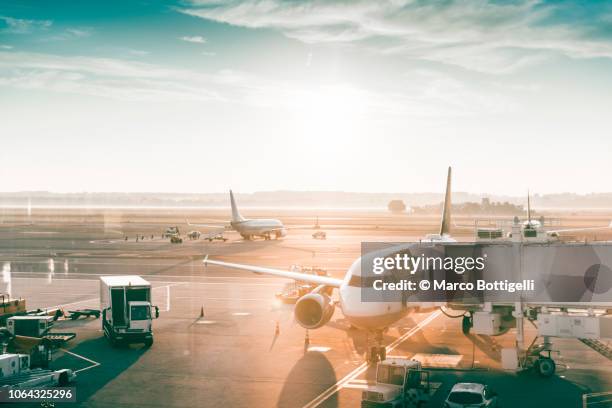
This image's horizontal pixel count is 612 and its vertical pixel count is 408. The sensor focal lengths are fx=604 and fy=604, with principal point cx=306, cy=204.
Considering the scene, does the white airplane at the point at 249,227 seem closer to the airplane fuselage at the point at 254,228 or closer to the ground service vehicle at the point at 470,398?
the airplane fuselage at the point at 254,228

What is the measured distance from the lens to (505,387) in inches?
1049

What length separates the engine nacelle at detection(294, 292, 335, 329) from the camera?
31.6 metres

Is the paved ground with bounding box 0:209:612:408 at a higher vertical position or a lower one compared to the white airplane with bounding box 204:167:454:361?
lower

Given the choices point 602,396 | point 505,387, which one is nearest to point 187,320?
point 505,387

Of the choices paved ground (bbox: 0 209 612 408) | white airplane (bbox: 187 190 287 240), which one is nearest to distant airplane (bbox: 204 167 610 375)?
paved ground (bbox: 0 209 612 408)

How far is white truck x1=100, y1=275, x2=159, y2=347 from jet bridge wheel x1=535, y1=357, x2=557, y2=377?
2109cm

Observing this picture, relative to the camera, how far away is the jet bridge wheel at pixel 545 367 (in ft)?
92.5

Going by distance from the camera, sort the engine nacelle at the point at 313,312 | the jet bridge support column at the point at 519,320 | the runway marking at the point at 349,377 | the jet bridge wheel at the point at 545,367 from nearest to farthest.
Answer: the runway marking at the point at 349,377, the jet bridge wheel at the point at 545,367, the jet bridge support column at the point at 519,320, the engine nacelle at the point at 313,312

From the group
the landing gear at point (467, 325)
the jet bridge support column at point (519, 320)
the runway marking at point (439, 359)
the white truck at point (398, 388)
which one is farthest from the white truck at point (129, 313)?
the jet bridge support column at point (519, 320)

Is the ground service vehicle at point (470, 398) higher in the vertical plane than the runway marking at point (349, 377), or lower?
higher

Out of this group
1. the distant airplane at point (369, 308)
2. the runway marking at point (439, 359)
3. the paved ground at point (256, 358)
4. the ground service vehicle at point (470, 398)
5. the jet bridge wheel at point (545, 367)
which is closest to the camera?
the ground service vehicle at point (470, 398)

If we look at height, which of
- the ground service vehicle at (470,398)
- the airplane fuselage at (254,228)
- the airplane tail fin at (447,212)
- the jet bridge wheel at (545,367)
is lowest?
the jet bridge wheel at (545,367)

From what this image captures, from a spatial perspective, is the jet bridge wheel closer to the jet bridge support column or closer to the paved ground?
the paved ground

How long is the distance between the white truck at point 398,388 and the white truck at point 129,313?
15951 millimetres
